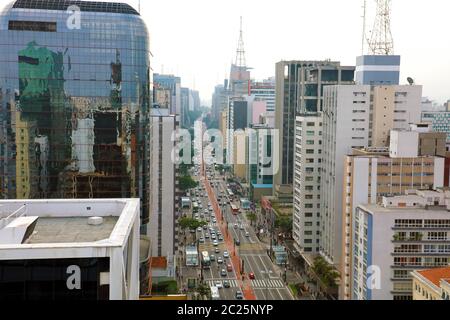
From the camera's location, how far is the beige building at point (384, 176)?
10.7 m

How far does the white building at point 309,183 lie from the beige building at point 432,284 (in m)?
6.22

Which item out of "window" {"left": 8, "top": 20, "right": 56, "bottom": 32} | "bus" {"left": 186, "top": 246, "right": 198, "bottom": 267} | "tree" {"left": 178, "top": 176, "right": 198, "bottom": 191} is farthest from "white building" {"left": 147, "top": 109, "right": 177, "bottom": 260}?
"tree" {"left": 178, "top": 176, "right": 198, "bottom": 191}

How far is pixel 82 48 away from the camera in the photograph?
33.3 ft

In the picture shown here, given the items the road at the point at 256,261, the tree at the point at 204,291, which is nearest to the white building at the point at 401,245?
the road at the point at 256,261

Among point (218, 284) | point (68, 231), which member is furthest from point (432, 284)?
point (218, 284)

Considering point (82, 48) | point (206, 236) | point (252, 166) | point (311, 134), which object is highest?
point (82, 48)

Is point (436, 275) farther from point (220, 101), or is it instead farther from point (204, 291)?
point (220, 101)

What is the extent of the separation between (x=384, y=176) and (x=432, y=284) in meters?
3.80

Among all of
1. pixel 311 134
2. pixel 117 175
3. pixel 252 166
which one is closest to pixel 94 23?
pixel 117 175

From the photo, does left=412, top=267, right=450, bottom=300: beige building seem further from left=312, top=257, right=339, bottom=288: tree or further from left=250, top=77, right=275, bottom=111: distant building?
left=250, top=77, right=275, bottom=111: distant building

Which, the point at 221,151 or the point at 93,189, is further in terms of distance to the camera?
the point at 221,151

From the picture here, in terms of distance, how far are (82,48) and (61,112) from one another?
1.18 meters

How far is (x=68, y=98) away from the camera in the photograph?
33.3 ft

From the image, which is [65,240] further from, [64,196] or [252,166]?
[252,166]
